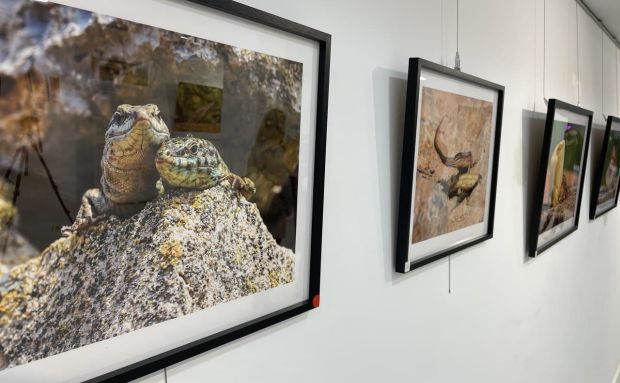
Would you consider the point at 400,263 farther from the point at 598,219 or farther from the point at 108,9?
the point at 598,219

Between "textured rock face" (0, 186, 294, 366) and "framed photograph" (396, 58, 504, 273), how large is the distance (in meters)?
0.40

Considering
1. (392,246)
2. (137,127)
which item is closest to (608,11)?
(392,246)

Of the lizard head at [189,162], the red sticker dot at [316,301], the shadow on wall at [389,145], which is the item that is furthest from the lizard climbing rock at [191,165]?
the shadow on wall at [389,145]

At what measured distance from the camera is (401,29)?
97 cm

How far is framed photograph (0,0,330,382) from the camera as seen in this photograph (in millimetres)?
413

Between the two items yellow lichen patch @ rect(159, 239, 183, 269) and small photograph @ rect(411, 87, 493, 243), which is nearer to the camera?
yellow lichen patch @ rect(159, 239, 183, 269)

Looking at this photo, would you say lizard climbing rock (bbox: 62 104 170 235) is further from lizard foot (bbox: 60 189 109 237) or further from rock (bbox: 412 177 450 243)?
rock (bbox: 412 177 450 243)

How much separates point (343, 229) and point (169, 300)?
15.2 inches

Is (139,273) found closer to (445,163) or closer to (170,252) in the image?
(170,252)

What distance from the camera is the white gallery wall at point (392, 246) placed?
0.77m

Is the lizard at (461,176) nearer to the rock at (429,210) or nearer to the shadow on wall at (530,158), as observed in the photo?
the rock at (429,210)

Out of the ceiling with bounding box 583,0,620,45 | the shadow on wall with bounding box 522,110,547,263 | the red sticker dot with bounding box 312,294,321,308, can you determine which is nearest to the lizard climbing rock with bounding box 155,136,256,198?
the red sticker dot with bounding box 312,294,321,308

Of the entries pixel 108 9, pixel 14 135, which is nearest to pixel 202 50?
pixel 108 9

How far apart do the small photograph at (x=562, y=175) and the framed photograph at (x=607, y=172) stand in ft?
1.64
